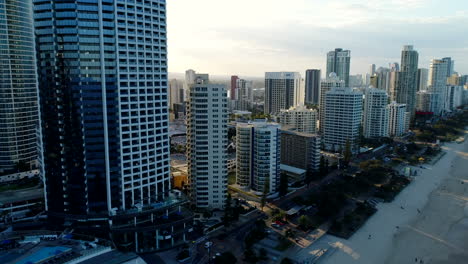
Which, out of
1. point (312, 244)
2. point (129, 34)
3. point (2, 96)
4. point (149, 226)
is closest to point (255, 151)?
point (312, 244)

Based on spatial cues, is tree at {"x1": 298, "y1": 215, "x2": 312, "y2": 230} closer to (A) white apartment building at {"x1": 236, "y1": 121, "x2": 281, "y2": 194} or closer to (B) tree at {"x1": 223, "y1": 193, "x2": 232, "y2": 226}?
(B) tree at {"x1": 223, "y1": 193, "x2": 232, "y2": 226}

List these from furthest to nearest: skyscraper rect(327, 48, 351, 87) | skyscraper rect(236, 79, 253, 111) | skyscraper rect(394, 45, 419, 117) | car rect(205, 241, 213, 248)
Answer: skyscraper rect(327, 48, 351, 87) → skyscraper rect(236, 79, 253, 111) → skyscraper rect(394, 45, 419, 117) → car rect(205, 241, 213, 248)

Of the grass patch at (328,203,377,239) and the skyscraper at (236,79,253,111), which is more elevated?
the skyscraper at (236,79,253,111)

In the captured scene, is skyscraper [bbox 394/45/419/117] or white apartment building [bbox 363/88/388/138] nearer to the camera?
white apartment building [bbox 363/88/388/138]

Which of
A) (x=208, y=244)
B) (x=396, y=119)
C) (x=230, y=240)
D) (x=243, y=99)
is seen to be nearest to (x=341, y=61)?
(x=243, y=99)

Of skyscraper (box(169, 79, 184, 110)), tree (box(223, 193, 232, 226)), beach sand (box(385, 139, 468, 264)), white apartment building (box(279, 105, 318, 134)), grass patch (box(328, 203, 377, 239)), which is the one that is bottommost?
beach sand (box(385, 139, 468, 264))

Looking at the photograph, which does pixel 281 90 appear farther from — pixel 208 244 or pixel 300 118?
pixel 208 244

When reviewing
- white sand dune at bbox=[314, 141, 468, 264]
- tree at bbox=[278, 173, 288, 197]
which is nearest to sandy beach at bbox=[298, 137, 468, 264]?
white sand dune at bbox=[314, 141, 468, 264]
